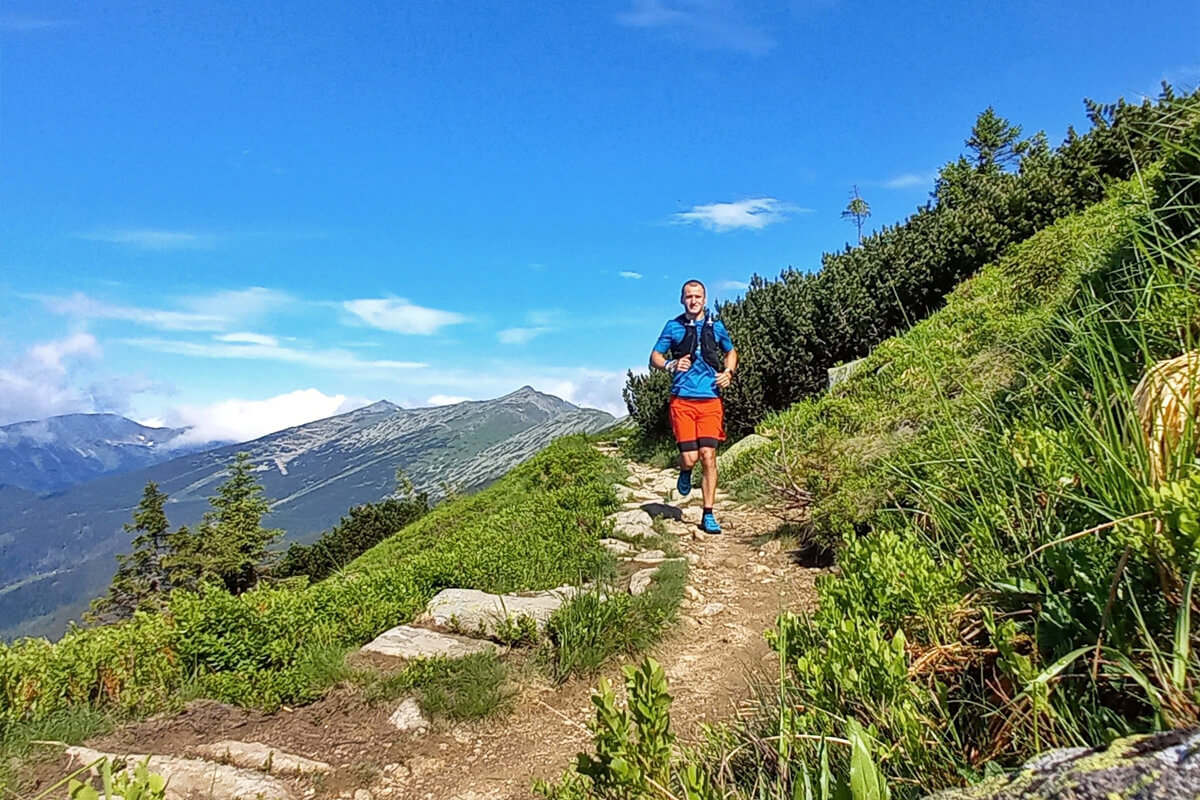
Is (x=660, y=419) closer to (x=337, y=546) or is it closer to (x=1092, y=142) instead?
(x=1092, y=142)

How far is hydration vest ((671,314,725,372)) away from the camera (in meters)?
7.12

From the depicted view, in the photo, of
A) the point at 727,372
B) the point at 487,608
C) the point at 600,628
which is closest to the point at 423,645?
the point at 487,608

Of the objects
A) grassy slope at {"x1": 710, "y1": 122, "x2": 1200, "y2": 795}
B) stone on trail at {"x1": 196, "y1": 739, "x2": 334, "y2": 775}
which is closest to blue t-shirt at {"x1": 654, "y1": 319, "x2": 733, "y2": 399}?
grassy slope at {"x1": 710, "y1": 122, "x2": 1200, "y2": 795}

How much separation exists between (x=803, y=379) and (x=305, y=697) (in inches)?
429

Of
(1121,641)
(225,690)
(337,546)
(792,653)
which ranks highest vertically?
(1121,641)

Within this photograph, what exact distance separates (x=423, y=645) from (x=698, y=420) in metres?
3.75

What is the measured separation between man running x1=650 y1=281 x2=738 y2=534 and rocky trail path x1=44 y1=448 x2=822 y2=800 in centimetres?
204

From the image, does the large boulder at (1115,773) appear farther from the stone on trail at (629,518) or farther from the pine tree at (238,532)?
the pine tree at (238,532)

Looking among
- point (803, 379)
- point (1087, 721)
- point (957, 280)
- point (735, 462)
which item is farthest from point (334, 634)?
point (957, 280)

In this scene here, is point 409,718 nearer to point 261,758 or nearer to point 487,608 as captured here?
point 261,758

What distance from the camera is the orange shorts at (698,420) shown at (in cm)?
716

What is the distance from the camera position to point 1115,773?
846mm

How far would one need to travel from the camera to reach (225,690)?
3.87 metres

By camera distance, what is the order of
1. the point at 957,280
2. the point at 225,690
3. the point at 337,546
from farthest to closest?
1. the point at 337,546
2. the point at 957,280
3. the point at 225,690
